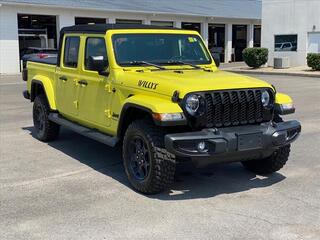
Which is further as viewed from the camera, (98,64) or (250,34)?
(250,34)

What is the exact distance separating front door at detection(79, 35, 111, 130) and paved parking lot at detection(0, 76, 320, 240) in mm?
683

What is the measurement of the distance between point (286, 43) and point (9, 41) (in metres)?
15.9

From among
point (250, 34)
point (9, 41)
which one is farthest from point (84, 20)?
point (250, 34)

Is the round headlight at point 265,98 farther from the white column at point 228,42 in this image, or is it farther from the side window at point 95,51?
the white column at point 228,42

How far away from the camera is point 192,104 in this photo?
5090 millimetres

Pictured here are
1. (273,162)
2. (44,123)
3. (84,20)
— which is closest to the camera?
(273,162)

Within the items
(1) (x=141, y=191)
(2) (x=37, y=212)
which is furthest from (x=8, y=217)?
(1) (x=141, y=191)

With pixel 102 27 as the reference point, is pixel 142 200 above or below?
below

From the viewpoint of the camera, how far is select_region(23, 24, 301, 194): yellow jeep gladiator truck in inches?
200

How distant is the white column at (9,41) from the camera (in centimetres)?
2620

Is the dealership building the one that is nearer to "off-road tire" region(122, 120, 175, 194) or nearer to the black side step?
the black side step

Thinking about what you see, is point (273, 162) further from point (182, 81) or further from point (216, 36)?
point (216, 36)

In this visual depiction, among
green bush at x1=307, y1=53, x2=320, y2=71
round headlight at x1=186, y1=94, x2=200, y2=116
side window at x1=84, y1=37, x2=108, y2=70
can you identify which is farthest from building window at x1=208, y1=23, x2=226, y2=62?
round headlight at x1=186, y1=94, x2=200, y2=116

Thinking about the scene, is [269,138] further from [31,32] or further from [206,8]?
[206,8]
